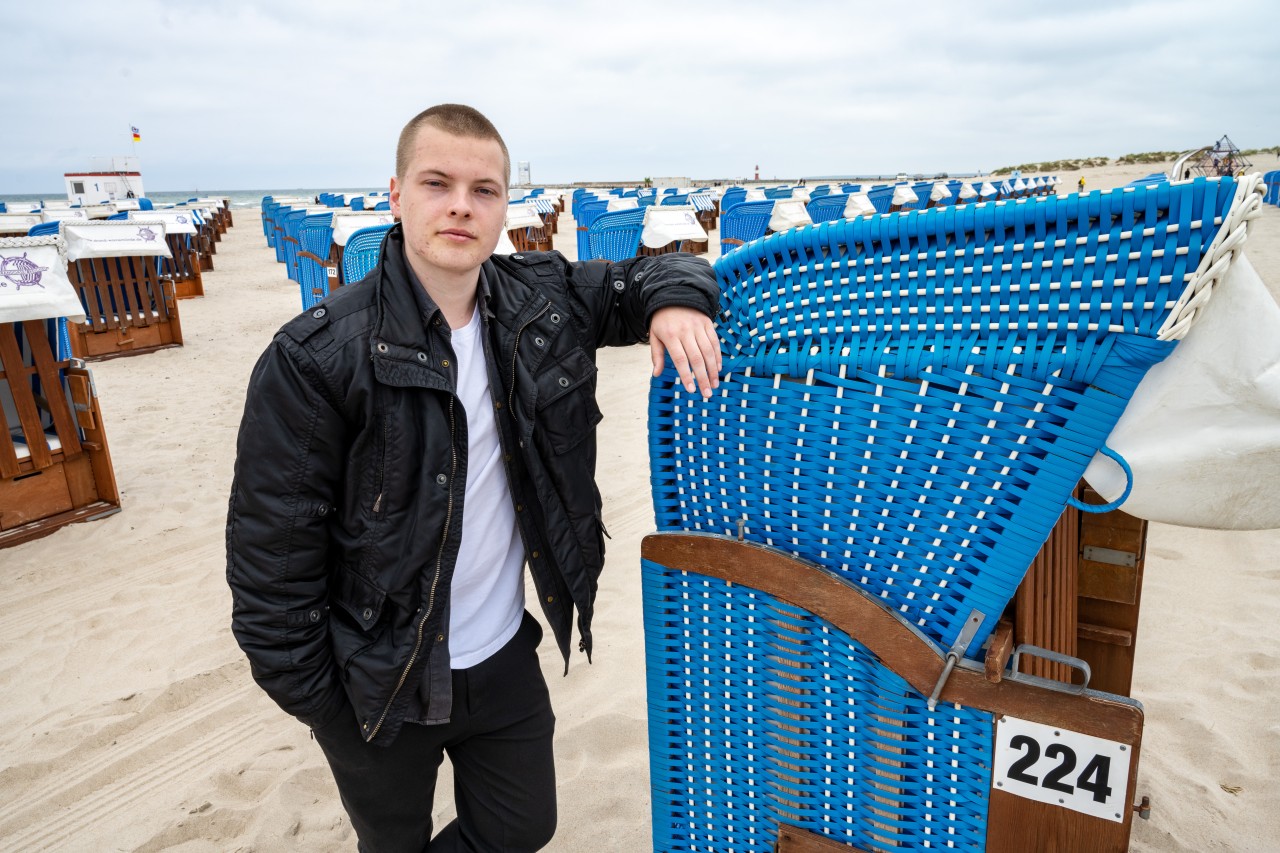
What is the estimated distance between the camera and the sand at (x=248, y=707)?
7.23ft

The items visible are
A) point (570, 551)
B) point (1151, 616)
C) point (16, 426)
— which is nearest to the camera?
point (570, 551)

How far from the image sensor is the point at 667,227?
8.54 metres

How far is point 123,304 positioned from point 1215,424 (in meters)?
9.69

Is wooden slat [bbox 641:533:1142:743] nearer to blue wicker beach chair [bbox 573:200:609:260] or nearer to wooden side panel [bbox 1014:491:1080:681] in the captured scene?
wooden side panel [bbox 1014:491:1080:681]

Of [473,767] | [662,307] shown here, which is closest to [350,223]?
[473,767]

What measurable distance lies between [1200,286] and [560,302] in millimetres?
1103

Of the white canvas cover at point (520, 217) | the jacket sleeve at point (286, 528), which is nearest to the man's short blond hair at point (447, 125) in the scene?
the jacket sleeve at point (286, 528)

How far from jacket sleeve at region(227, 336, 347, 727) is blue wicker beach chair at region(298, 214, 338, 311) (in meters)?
7.45

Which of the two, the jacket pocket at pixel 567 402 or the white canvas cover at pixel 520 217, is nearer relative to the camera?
the jacket pocket at pixel 567 402

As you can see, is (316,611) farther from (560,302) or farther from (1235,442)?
(1235,442)

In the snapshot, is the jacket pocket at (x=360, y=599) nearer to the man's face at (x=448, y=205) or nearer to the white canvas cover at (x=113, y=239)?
the man's face at (x=448, y=205)

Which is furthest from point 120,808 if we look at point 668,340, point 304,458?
point 668,340

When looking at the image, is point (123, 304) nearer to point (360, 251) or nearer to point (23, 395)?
point (360, 251)

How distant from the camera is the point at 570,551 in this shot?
1594 mm
